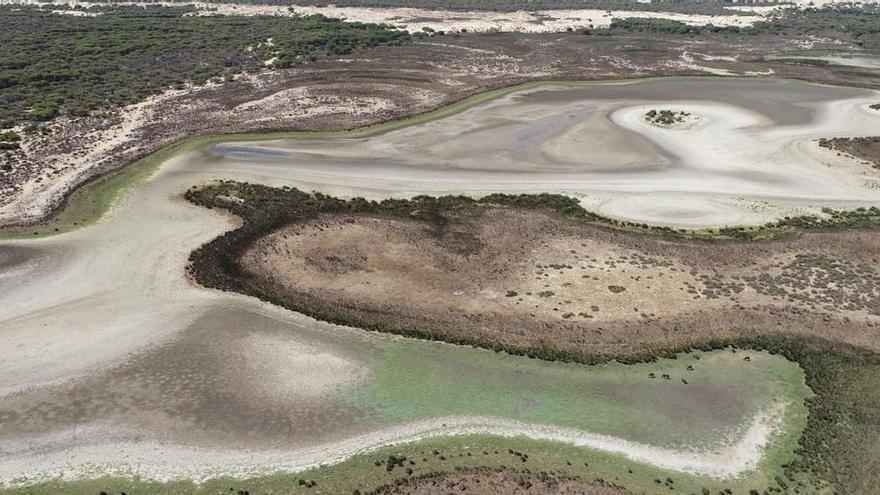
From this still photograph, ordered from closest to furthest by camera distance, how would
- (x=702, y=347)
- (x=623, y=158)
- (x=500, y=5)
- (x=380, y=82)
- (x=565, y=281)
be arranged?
1. (x=702, y=347)
2. (x=565, y=281)
3. (x=623, y=158)
4. (x=380, y=82)
5. (x=500, y=5)

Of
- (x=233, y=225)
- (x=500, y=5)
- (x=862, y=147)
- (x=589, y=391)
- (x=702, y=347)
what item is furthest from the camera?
(x=500, y=5)

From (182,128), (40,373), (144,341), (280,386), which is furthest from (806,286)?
(182,128)

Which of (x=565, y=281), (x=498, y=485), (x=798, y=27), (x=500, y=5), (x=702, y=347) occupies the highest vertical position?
(x=500, y=5)

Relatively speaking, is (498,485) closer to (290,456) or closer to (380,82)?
(290,456)

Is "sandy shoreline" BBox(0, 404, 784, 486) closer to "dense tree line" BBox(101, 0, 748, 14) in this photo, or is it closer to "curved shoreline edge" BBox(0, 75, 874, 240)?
"curved shoreline edge" BBox(0, 75, 874, 240)

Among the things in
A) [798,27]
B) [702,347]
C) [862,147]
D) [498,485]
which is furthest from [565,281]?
[798,27]

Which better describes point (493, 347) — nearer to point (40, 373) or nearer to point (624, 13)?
point (40, 373)
